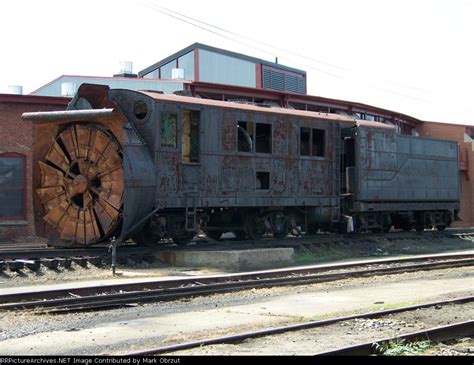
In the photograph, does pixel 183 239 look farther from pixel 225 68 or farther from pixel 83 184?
pixel 225 68

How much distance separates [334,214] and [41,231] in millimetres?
→ 8852

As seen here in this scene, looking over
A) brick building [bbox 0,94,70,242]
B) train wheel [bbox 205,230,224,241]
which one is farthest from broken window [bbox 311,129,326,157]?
brick building [bbox 0,94,70,242]

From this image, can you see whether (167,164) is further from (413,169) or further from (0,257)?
(413,169)

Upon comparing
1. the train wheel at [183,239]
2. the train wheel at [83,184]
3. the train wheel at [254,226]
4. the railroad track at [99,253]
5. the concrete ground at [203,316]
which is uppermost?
the train wheel at [83,184]

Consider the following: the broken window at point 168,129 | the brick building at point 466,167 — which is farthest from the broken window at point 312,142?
the brick building at point 466,167

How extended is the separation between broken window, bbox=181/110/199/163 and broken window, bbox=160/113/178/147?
19.5 inches

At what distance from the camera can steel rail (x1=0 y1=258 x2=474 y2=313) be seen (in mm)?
9477

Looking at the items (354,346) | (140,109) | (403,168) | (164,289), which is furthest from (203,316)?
(403,168)

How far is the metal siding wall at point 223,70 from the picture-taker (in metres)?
43.9

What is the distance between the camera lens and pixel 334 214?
19.6 metres

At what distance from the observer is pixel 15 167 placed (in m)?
24.2

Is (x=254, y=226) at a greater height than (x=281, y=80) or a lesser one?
lesser

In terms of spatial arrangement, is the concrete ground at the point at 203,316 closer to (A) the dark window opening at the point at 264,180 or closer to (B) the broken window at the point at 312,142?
(A) the dark window opening at the point at 264,180

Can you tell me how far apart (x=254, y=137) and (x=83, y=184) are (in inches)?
187
